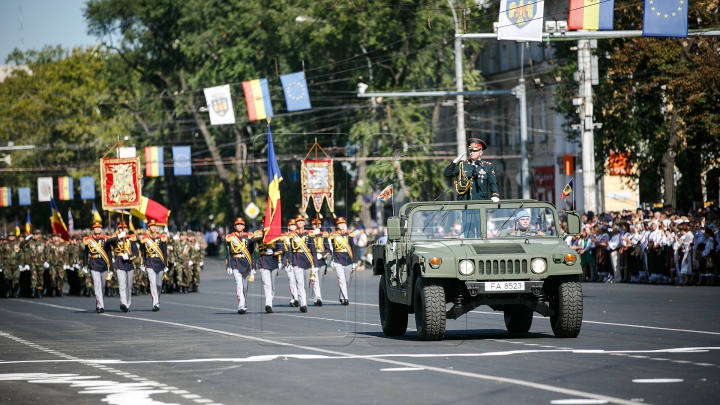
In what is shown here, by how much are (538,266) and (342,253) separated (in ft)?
41.8

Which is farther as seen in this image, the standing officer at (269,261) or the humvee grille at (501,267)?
the standing officer at (269,261)

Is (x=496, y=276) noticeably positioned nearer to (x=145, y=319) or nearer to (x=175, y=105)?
(x=145, y=319)

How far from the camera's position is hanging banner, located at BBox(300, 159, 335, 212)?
28891 mm

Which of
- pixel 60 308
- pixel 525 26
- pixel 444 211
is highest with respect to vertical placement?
pixel 525 26

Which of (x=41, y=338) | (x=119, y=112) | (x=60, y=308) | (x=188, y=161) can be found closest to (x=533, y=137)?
(x=188, y=161)

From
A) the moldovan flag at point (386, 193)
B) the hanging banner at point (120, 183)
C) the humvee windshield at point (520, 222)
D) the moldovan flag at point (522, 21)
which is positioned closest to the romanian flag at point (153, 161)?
the hanging banner at point (120, 183)

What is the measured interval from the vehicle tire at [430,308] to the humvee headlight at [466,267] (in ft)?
1.03

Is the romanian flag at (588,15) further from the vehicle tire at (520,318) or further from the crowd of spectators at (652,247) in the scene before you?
the vehicle tire at (520,318)

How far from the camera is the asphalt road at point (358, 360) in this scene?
1118cm

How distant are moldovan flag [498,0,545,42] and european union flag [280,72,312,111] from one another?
62.2 feet

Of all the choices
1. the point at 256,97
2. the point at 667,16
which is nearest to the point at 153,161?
the point at 256,97

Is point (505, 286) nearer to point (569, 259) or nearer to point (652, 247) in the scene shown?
point (569, 259)

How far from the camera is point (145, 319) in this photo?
24.2 m

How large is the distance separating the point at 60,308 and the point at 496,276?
1772cm
